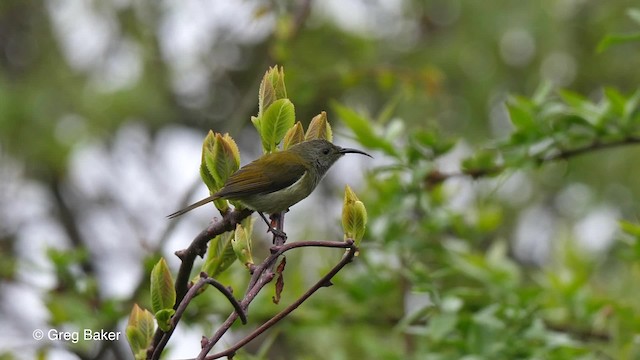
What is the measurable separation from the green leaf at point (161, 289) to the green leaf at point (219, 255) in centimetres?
21

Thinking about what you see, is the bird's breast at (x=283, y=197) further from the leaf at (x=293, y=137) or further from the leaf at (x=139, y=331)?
the leaf at (x=139, y=331)

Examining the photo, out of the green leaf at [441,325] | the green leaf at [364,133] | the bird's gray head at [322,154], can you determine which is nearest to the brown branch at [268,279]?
the bird's gray head at [322,154]

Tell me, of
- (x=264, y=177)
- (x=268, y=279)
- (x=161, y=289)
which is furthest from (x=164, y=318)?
(x=264, y=177)

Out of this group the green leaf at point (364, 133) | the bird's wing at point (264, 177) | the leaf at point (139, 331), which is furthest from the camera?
the green leaf at point (364, 133)

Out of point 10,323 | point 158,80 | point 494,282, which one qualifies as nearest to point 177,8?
point 158,80

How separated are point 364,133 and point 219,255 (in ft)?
3.89

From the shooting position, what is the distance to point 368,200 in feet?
11.2

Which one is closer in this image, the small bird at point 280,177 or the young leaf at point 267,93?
the young leaf at point 267,93

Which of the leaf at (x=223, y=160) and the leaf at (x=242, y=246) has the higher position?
the leaf at (x=223, y=160)

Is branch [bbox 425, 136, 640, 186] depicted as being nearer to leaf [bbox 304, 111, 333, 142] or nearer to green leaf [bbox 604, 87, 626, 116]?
green leaf [bbox 604, 87, 626, 116]

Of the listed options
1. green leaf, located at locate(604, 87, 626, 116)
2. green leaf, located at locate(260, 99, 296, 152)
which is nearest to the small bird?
green leaf, located at locate(260, 99, 296, 152)

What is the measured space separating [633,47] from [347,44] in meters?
2.50

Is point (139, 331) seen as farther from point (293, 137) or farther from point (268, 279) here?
point (293, 137)

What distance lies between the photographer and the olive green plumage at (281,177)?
1.98 meters
